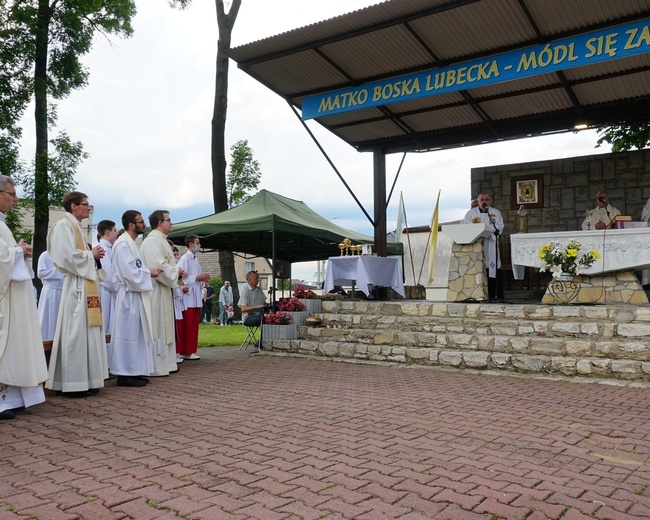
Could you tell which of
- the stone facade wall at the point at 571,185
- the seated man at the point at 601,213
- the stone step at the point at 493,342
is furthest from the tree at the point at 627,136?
the stone step at the point at 493,342

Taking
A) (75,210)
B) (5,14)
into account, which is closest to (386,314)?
(75,210)

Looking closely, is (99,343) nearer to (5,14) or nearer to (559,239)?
(559,239)

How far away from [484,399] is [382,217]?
698 cm

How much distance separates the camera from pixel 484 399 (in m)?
5.80

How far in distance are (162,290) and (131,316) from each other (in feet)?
2.97

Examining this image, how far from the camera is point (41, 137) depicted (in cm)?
1786

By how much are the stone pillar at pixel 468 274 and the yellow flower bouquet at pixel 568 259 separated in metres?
1.11

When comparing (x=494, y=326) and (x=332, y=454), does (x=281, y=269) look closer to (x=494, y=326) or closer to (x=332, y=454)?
(x=494, y=326)

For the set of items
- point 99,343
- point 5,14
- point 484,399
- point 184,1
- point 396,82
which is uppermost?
point 184,1

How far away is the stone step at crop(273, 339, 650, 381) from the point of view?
6.78m

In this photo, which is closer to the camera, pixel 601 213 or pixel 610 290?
pixel 610 290

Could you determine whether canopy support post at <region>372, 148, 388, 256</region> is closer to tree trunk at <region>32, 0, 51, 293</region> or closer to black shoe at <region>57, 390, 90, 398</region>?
black shoe at <region>57, 390, 90, 398</region>

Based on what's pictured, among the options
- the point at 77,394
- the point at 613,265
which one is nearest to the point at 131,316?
the point at 77,394

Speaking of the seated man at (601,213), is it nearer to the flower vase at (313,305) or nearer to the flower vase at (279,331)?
the flower vase at (313,305)
